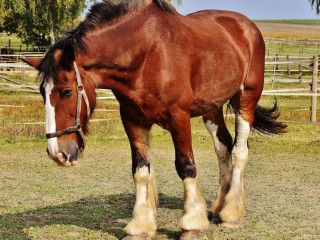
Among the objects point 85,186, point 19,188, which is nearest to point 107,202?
point 85,186

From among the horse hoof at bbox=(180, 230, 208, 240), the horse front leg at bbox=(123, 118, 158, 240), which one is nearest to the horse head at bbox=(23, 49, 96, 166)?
the horse front leg at bbox=(123, 118, 158, 240)

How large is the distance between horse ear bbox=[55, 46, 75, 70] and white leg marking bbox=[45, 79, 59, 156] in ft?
0.51

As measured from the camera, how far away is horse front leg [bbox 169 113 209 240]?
14.5 feet

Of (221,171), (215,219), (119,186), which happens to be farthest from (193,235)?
(119,186)

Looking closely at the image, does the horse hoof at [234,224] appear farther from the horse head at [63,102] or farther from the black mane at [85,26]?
the black mane at [85,26]

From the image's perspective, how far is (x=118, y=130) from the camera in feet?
36.8

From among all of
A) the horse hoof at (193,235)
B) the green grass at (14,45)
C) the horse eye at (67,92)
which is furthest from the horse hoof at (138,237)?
the green grass at (14,45)

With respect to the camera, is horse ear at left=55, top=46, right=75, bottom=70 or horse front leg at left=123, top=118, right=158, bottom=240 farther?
horse front leg at left=123, top=118, right=158, bottom=240

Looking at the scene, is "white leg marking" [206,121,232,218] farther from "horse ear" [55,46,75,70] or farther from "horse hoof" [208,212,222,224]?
"horse ear" [55,46,75,70]

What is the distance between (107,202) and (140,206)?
1.30 m

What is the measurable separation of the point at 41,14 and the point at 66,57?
25.7 m

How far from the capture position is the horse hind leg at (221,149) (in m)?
5.49

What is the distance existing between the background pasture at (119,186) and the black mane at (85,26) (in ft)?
5.39

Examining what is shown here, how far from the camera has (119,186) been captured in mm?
6781
